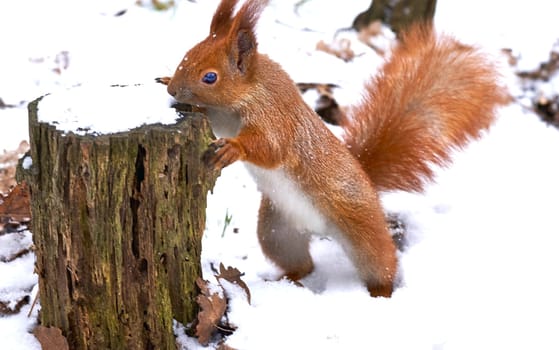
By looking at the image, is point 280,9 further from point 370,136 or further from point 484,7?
point 370,136

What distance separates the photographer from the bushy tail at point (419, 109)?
248 centimetres

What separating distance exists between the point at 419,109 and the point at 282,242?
0.65 m

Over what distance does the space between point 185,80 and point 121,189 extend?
1.40 feet

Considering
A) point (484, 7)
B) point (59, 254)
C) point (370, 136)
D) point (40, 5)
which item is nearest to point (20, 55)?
point (40, 5)

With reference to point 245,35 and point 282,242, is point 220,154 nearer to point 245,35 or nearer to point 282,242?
point 245,35

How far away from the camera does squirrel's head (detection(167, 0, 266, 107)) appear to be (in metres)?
1.94

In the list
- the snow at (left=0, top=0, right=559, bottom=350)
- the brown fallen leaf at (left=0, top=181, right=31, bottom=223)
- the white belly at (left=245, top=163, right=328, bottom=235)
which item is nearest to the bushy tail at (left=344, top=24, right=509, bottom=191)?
the snow at (left=0, top=0, right=559, bottom=350)

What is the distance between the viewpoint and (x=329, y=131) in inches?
89.2

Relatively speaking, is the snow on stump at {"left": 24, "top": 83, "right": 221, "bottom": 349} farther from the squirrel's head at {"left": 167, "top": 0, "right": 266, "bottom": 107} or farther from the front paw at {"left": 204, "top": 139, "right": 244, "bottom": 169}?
the squirrel's head at {"left": 167, "top": 0, "right": 266, "bottom": 107}

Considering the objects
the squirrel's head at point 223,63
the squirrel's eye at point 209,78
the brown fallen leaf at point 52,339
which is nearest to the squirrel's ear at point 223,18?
the squirrel's head at point 223,63

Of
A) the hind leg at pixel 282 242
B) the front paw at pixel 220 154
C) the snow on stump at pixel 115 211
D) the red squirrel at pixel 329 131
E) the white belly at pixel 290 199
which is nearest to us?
the snow on stump at pixel 115 211

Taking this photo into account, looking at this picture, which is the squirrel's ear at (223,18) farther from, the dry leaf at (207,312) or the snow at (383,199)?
the dry leaf at (207,312)

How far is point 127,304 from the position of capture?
1.75 metres

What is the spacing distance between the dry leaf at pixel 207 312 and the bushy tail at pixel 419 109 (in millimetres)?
819
